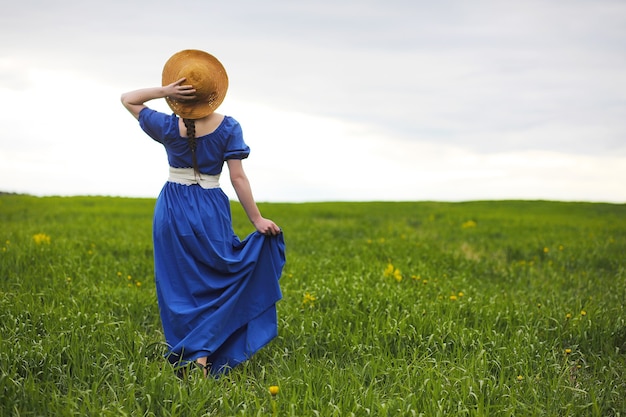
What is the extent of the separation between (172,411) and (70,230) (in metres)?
10.5

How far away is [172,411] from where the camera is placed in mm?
3799

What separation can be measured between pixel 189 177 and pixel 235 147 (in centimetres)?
52

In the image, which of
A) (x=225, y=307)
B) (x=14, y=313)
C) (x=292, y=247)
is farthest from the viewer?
(x=292, y=247)

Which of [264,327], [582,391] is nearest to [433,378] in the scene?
[582,391]

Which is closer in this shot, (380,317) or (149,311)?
(380,317)

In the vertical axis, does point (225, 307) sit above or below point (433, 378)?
above

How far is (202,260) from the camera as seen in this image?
5.05 meters

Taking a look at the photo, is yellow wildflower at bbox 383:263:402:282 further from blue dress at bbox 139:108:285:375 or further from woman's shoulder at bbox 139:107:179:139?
woman's shoulder at bbox 139:107:179:139

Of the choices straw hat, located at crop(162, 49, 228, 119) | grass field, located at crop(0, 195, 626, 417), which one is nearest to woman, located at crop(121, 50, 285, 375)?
straw hat, located at crop(162, 49, 228, 119)

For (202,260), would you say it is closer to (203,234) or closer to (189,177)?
(203,234)

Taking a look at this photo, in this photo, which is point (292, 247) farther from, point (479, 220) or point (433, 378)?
point (479, 220)

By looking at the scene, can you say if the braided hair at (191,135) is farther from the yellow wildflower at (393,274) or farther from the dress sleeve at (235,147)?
the yellow wildflower at (393,274)

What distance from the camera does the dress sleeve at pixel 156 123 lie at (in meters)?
4.91

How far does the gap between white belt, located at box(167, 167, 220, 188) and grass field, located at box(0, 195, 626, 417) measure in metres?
1.39
